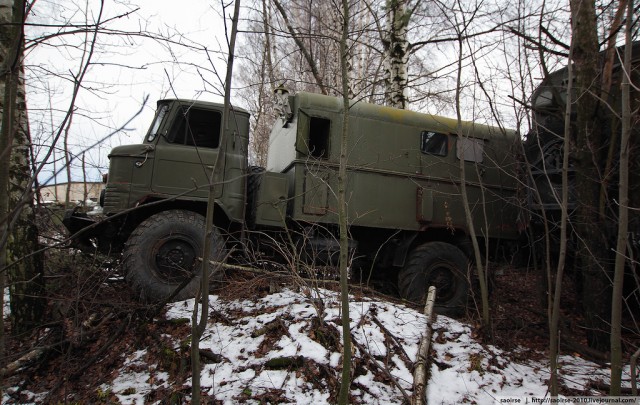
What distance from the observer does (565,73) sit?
562cm

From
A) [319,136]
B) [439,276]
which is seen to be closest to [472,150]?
[439,276]

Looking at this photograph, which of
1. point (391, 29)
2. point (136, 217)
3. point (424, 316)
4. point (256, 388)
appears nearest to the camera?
point (256, 388)

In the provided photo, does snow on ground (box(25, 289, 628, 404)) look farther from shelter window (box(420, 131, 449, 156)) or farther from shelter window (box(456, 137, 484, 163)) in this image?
shelter window (box(456, 137, 484, 163))

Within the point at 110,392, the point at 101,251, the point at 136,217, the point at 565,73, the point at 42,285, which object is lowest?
the point at 110,392

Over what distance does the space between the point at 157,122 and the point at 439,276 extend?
14.5 ft

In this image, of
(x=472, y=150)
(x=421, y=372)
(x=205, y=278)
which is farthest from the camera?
(x=472, y=150)

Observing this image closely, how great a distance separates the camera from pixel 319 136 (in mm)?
6070

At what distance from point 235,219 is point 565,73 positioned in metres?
4.77

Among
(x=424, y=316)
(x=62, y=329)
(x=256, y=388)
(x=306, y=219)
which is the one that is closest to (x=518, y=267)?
(x=424, y=316)

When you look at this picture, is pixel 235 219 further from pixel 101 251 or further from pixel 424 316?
pixel 424 316

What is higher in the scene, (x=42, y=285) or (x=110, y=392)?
(x=42, y=285)

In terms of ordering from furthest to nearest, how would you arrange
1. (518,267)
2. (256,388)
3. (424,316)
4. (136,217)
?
(518,267) < (136,217) < (424,316) < (256,388)

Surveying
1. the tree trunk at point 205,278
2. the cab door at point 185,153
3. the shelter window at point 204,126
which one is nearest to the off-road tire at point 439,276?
the cab door at point 185,153

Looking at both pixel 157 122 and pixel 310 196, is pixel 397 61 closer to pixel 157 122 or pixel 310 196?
pixel 310 196
